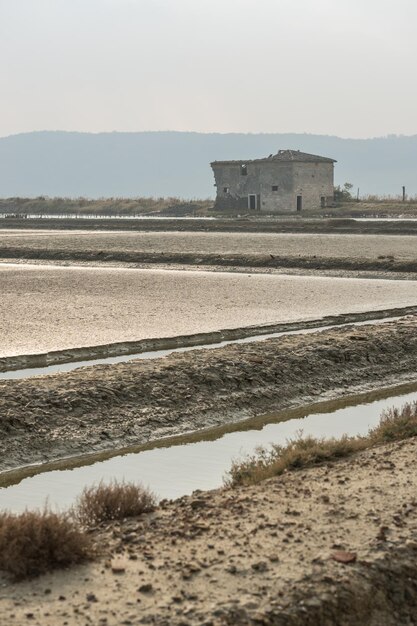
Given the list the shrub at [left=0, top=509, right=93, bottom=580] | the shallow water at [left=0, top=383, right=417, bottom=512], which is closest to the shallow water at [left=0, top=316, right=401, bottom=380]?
the shallow water at [left=0, top=383, right=417, bottom=512]

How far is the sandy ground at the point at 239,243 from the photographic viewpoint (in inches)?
1746

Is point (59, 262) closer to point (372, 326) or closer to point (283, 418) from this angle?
point (372, 326)

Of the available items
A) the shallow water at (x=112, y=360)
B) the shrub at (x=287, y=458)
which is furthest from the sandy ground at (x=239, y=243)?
the shrub at (x=287, y=458)

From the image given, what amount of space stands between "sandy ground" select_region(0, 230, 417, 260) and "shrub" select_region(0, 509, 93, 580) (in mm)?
31725

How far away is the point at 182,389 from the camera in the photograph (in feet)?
48.8

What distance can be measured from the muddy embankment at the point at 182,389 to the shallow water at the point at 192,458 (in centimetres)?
43

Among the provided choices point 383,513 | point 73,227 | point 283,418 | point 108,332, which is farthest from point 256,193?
point 383,513

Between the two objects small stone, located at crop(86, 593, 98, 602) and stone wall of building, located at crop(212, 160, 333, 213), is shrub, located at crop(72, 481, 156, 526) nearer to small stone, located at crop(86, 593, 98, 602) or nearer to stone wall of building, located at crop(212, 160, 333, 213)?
small stone, located at crop(86, 593, 98, 602)

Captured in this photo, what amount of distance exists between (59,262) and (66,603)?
121 feet

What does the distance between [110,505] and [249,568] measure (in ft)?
5.33

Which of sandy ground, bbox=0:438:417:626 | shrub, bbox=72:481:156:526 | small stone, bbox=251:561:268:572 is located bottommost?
sandy ground, bbox=0:438:417:626

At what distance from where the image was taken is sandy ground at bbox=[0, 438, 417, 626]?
699 centimetres

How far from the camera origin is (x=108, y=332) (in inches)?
830

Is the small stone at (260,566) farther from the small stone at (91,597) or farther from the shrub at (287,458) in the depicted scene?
the shrub at (287,458)
